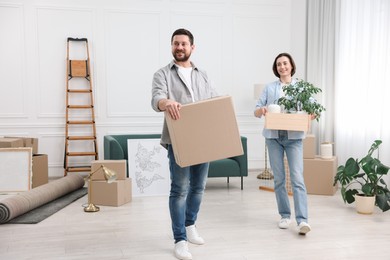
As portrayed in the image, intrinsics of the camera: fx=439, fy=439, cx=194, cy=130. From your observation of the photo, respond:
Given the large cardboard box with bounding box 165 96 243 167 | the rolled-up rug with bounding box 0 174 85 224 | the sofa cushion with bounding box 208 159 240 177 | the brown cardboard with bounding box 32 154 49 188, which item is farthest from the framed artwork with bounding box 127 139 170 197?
the large cardboard box with bounding box 165 96 243 167

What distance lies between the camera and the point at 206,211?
429 cm

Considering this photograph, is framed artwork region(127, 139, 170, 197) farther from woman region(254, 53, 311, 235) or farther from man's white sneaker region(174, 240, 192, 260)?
man's white sneaker region(174, 240, 192, 260)

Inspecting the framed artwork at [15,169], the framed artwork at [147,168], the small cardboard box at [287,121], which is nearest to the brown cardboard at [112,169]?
the framed artwork at [147,168]

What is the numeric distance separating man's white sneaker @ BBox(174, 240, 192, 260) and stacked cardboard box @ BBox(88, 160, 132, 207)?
1.67 meters

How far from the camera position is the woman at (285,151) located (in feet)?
11.3

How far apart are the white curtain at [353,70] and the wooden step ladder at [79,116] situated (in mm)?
3204

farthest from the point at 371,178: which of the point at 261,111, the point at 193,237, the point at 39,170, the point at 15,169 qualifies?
the point at 15,169

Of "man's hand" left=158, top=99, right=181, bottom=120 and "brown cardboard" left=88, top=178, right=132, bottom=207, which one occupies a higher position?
"man's hand" left=158, top=99, right=181, bottom=120

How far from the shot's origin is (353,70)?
540cm

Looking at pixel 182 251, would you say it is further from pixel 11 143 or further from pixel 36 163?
pixel 11 143

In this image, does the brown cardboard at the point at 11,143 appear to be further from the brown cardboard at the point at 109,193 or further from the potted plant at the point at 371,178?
the potted plant at the point at 371,178

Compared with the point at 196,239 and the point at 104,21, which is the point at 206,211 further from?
the point at 104,21

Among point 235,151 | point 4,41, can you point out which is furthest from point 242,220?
point 4,41

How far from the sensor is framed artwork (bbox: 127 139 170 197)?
5102 mm
